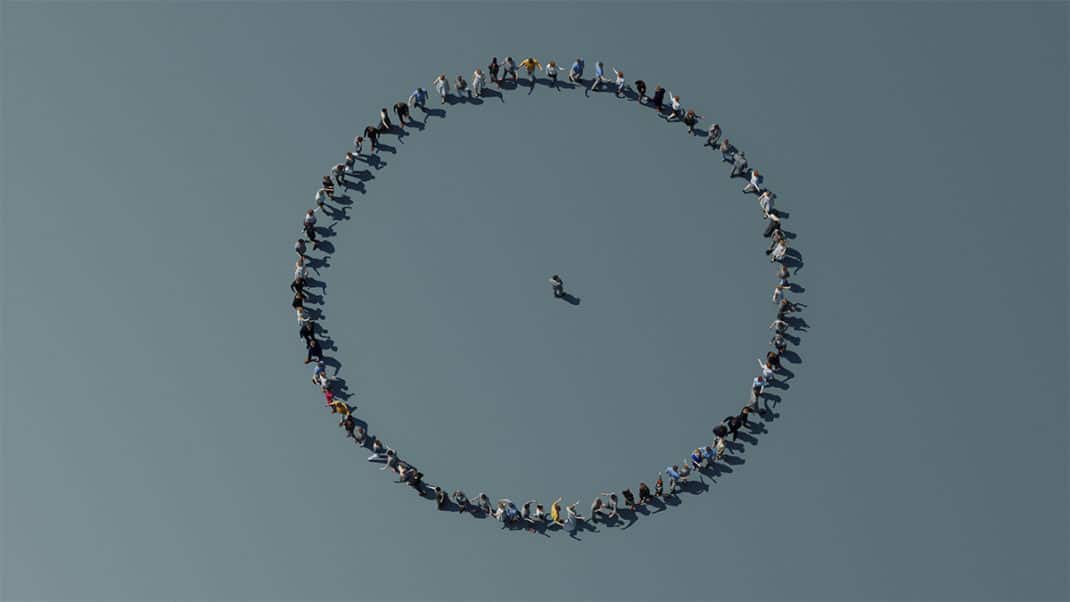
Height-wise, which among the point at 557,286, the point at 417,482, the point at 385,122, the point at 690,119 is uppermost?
the point at 690,119

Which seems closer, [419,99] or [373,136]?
[373,136]

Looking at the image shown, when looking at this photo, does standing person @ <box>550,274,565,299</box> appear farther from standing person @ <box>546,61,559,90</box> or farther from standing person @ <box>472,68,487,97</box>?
standing person @ <box>472,68,487,97</box>

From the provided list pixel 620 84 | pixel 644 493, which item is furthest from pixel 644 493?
pixel 620 84

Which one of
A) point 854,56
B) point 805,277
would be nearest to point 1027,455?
point 805,277

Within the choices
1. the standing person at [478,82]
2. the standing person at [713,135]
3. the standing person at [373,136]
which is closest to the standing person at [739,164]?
the standing person at [713,135]

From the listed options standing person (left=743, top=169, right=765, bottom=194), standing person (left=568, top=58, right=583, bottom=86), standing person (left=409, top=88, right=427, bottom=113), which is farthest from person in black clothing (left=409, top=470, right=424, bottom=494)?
standing person (left=743, top=169, right=765, bottom=194)

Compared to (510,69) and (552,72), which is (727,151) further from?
(510,69)

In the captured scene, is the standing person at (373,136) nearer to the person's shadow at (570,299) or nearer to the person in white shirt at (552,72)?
the person in white shirt at (552,72)

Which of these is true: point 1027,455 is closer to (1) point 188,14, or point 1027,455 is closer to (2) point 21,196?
(1) point 188,14
